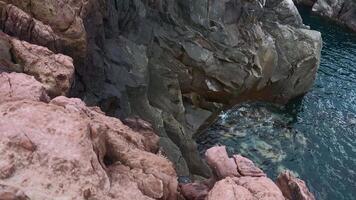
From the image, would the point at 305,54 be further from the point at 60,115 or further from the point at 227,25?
the point at 60,115

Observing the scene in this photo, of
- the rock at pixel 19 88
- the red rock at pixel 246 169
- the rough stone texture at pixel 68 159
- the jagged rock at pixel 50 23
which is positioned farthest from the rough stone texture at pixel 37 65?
the red rock at pixel 246 169

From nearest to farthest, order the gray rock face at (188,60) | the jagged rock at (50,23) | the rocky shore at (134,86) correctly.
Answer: the rocky shore at (134,86) < the jagged rock at (50,23) < the gray rock face at (188,60)

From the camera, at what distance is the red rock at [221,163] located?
21062mm

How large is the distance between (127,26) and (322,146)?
20900mm

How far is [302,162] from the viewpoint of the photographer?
39156 millimetres

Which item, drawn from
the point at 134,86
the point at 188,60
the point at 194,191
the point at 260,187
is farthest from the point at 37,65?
the point at 188,60

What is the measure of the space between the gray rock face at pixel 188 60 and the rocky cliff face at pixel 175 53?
88 mm

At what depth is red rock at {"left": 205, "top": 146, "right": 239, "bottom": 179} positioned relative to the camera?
69.1 ft

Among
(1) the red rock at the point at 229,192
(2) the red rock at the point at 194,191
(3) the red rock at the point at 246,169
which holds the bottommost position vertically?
(2) the red rock at the point at 194,191

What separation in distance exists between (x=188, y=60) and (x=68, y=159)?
88.7ft

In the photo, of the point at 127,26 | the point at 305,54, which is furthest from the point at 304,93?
the point at 127,26

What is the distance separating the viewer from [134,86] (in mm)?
32406

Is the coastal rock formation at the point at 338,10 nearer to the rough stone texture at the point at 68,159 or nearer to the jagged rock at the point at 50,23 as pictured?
the jagged rock at the point at 50,23

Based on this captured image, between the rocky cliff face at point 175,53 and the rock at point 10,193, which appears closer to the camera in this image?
the rock at point 10,193
